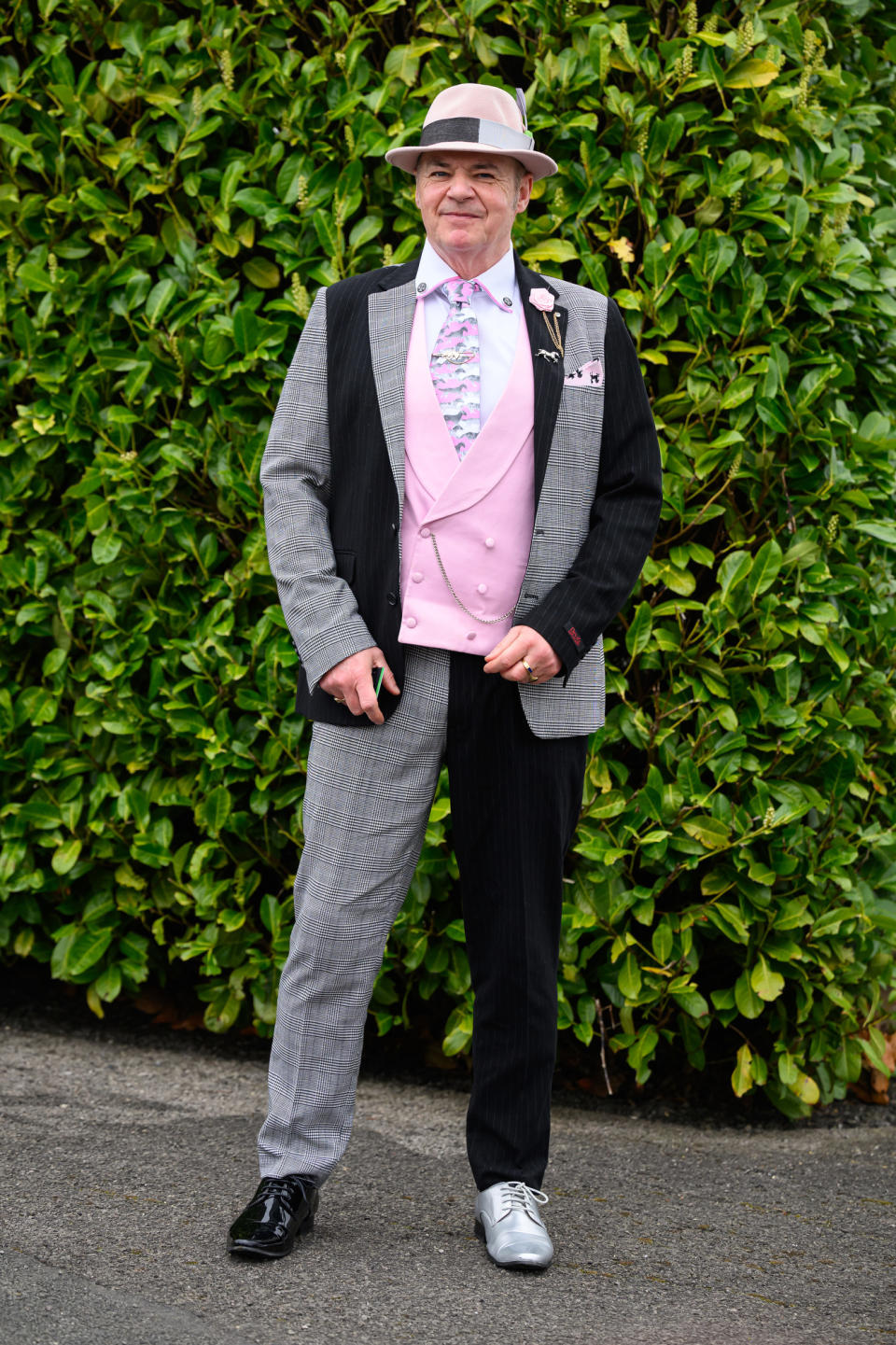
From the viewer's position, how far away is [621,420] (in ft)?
10.2

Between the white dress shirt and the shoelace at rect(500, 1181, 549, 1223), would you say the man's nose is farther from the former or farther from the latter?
the shoelace at rect(500, 1181, 549, 1223)

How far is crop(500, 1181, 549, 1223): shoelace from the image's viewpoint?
3059 millimetres

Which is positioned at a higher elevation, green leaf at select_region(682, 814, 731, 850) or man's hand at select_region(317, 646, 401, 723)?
man's hand at select_region(317, 646, 401, 723)

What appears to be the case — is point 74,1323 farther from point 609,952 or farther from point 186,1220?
point 609,952

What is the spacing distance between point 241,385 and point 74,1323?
2.37 m

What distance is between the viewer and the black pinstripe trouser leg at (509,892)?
3.02m

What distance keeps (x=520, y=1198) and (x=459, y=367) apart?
1.70 m

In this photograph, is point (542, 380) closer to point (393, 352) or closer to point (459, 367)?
point (459, 367)

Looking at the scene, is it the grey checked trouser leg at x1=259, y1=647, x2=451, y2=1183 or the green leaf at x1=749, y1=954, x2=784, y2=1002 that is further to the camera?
the green leaf at x1=749, y1=954, x2=784, y2=1002

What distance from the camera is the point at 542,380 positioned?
3.02 m

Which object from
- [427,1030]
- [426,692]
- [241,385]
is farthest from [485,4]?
[427,1030]

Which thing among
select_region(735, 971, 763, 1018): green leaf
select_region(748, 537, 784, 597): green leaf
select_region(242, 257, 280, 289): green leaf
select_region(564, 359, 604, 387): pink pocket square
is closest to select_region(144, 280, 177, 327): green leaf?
select_region(242, 257, 280, 289): green leaf

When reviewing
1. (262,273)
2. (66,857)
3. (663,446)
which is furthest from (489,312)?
(66,857)

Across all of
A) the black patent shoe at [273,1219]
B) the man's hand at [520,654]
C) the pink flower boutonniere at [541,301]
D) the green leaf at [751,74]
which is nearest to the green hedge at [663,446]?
the green leaf at [751,74]
